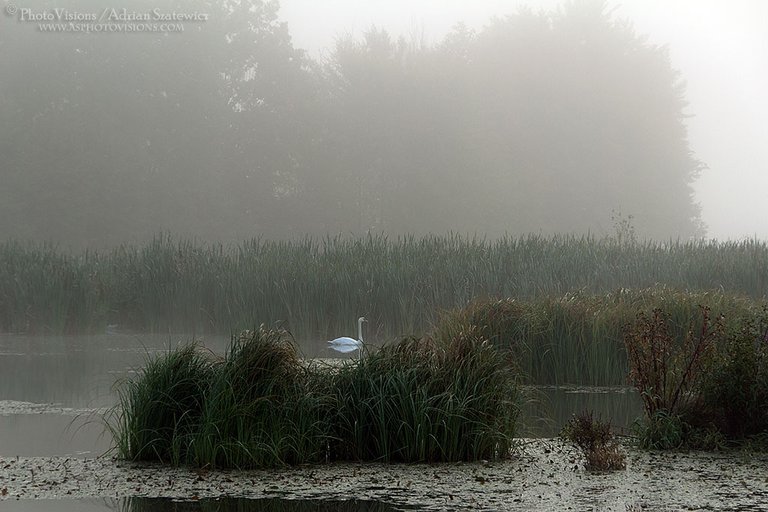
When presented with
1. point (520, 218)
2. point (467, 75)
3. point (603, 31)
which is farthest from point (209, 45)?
point (603, 31)

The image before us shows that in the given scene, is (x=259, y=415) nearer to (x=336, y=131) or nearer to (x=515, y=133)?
(x=336, y=131)

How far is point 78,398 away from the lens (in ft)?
32.7

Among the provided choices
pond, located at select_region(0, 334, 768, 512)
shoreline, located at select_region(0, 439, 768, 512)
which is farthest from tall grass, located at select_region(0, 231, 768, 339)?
shoreline, located at select_region(0, 439, 768, 512)

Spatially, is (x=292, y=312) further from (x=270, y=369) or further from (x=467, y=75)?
(x=467, y=75)

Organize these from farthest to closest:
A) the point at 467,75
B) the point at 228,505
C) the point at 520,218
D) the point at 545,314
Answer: the point at 467,75 → the point at 520,218 → the point at 545,314 → the point at 228,505

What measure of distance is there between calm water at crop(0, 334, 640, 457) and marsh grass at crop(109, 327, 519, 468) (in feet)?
2.27

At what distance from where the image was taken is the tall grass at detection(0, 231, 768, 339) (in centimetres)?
1510

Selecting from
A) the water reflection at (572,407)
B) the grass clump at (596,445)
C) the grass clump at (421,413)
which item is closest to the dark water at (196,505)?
the grass clump at (421,413)

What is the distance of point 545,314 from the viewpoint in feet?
35.9

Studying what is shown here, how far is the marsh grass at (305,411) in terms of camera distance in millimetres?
6609

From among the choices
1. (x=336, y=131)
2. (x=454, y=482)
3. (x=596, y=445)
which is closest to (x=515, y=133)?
(x=336, y=131)

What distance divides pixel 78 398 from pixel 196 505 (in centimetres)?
482

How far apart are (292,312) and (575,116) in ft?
93.6

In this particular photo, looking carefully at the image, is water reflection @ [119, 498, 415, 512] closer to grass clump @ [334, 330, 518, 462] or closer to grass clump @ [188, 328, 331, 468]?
grass clump @ [188, 328, 331, 468]
